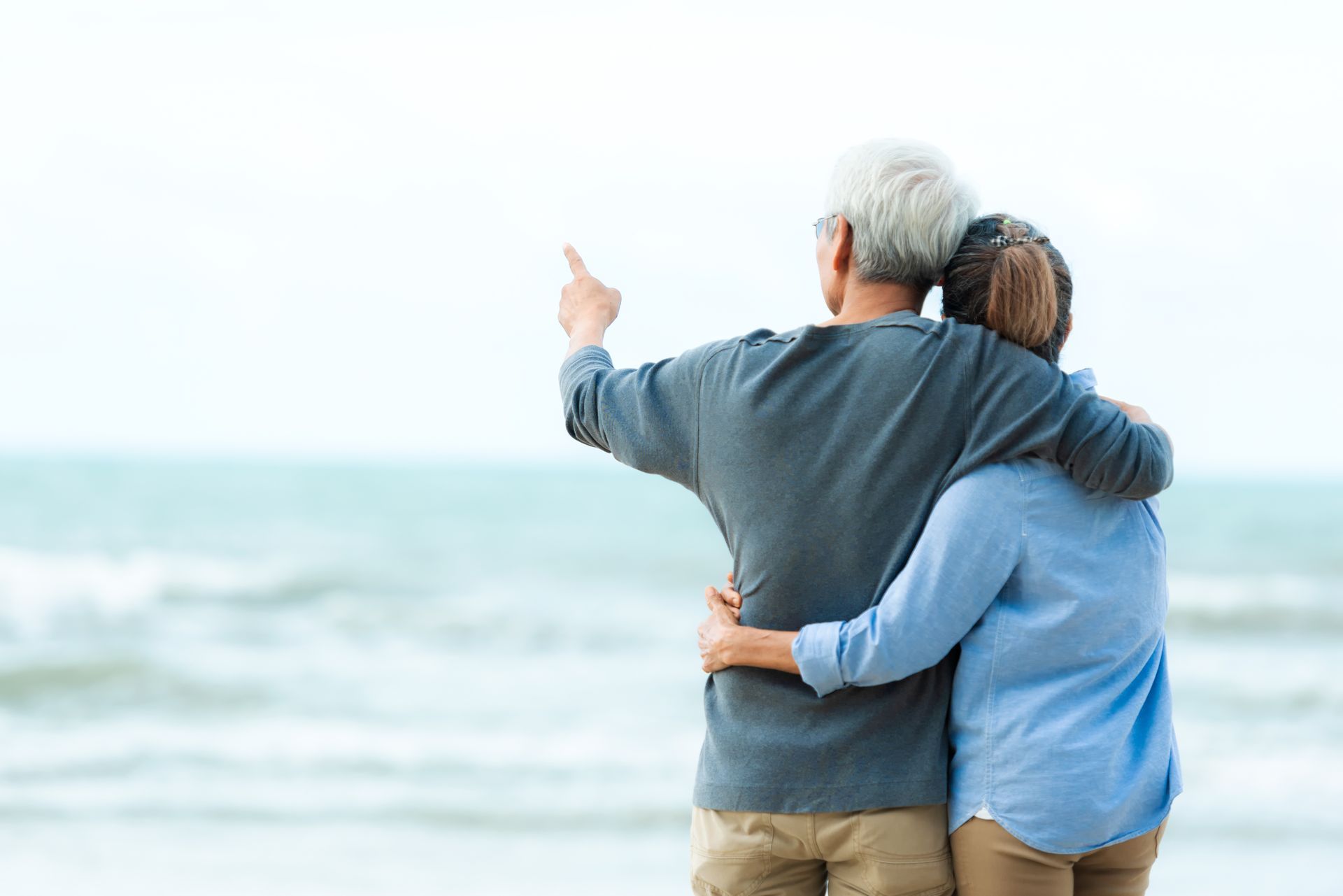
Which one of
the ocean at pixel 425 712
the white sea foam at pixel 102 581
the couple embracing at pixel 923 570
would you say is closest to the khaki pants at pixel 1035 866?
the couple embracing at pixel 923 570

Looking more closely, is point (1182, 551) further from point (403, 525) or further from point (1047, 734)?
point (1047, 734)

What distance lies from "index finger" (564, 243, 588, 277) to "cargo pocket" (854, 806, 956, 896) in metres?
0.87

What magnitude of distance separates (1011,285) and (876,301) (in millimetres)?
169

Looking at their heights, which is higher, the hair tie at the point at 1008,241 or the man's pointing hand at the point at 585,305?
the man's pointing hand at the point at 585,305

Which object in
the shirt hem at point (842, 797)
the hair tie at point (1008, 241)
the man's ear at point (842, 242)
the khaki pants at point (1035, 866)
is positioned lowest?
the khaki pants at point (1035, 866)

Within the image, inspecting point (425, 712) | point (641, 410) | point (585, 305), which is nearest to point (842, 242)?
point (641, 410)

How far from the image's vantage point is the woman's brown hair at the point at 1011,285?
1.40m

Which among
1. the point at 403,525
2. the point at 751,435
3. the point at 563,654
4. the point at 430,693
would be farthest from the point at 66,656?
the point at 403,525

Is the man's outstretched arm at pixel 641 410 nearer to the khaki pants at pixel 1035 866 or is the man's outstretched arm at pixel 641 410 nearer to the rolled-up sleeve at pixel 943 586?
the rolled-up sleeve at pixel 943 586

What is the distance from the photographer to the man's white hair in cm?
145

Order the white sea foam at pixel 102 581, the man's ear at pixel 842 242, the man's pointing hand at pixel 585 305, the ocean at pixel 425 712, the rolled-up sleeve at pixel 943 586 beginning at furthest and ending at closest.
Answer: the white sea foam at pixel 102 581 < the ocean at pixel 425 712 < the man's pointing hand at pixel 585 305 < the man's ear at pixel 842 242 < the rolled-up sleeve at pixel 943 586

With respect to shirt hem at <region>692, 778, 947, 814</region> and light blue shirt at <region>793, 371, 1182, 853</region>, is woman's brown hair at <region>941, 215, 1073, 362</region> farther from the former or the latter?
shirt hem at <region>692, 778, 947, 814</region>

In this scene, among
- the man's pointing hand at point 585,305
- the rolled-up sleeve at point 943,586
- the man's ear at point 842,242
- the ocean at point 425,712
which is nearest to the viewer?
the rolled-up sleeve at point 943,586

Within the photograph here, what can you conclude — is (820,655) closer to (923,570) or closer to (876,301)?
(923,570)
